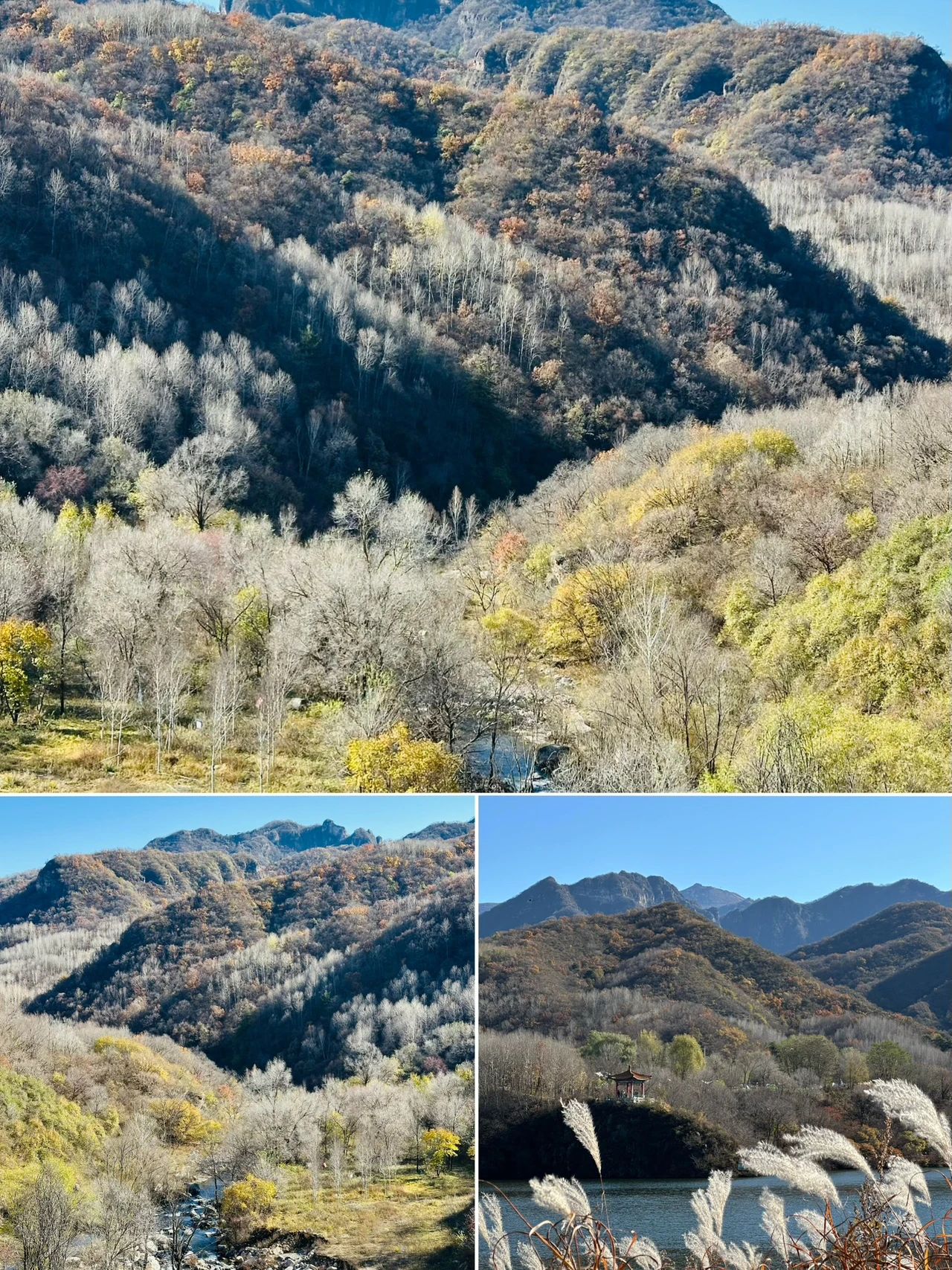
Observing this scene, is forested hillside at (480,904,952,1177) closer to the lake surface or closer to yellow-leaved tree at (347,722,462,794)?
the lake surface

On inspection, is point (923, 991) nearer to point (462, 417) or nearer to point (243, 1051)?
point (243, 1051)

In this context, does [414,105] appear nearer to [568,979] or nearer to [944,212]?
[944,212]

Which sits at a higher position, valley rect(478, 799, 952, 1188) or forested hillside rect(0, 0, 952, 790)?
forested hillside rect(0, 0, 952, 790)

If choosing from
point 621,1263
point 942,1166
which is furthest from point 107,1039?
point 942,1166

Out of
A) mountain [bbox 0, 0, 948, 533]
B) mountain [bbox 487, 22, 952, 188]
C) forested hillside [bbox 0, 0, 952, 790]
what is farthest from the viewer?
mountain [bbox 487, 22, 952, 188]

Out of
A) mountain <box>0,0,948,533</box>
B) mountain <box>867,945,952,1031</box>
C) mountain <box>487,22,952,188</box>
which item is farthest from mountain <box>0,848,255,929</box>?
mountain <box>487,22,952,188</box>
